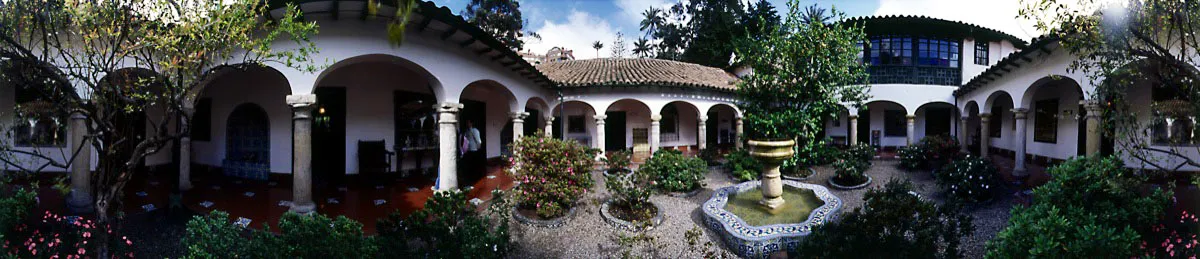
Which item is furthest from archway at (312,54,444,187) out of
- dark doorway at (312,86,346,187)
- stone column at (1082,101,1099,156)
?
stone column at (1082,101,1099,156)

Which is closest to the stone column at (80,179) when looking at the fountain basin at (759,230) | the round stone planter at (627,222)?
the round stone planter at (627,222)

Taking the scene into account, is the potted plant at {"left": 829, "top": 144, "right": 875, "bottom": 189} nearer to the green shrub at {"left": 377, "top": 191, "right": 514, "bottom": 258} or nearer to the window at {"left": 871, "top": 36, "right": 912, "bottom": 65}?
the green shrub at {"left": 377, "top": 191, "right": 514, "bottom": 258}

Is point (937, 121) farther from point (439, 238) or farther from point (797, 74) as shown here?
point (439, 238)

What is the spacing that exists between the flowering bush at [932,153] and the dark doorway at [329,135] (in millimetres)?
13283

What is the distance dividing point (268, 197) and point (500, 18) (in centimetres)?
1974

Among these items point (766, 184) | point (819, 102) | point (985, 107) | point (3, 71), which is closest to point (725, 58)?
point (985, 107)

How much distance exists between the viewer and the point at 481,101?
11.6 meters

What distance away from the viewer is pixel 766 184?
6273 mm

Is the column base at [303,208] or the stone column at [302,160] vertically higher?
the stone column at [302,160]

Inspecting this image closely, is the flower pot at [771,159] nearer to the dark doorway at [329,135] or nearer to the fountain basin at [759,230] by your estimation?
the fountain basin at [759,230]

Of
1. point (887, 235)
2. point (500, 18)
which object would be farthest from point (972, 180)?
point (500, 18)

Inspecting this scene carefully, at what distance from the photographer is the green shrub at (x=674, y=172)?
827cm

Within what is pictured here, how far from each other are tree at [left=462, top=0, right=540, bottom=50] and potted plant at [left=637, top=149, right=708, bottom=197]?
59.4 ft

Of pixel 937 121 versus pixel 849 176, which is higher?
pixel 937 121
